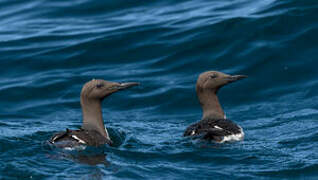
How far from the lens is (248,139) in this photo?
10383 mm

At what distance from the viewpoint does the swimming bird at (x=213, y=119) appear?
970 cm

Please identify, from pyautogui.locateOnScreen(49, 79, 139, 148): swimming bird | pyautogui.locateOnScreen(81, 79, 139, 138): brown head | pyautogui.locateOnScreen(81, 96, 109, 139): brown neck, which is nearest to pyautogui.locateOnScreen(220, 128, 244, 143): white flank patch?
pyautogui.locateOnScreen(49, 79, 139, 148): swimming bird

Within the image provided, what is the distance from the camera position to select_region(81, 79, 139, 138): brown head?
32.7 ft

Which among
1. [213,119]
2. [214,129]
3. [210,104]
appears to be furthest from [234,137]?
[210,104]

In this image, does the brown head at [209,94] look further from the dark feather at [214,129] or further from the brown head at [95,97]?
the brown head at [95,97]

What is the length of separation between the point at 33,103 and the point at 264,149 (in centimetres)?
557

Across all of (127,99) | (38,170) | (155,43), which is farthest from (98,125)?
(155,43)

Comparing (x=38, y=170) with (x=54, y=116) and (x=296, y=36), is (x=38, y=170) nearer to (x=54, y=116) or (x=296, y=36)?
(x=54, y=116)

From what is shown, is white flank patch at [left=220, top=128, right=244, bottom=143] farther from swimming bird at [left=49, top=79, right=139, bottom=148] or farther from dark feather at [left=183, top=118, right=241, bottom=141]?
swimming bird at [left=49, top=79, right=139, bottom=148]

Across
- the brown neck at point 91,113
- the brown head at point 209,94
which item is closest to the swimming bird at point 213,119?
the brown head at point 209,94

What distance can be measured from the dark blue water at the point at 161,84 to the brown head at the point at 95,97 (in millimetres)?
539

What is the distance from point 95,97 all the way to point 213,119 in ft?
6.30

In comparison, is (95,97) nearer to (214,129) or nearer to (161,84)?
(214,129)

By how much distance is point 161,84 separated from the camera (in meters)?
13.7
